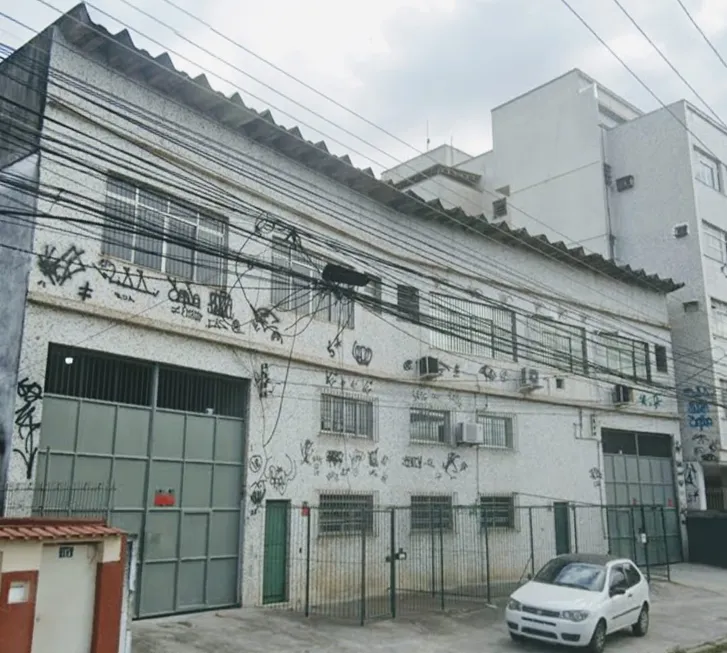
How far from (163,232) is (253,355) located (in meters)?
3.17

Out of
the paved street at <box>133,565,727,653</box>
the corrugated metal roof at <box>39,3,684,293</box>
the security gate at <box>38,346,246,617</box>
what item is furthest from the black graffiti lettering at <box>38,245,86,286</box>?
the paved street at <box>133,565,727,653</box>

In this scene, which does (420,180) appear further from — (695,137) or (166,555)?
(166,555)

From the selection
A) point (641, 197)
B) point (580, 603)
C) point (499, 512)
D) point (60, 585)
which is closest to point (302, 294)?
point (499, 512)

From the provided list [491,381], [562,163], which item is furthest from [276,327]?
[562,163]

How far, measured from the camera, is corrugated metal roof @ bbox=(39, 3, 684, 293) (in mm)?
12211

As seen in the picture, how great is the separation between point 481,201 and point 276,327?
1991 centimetres

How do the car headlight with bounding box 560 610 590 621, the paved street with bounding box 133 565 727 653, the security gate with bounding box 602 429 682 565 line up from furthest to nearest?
the security gate with bounding box 602 429 682 565 → the car headlight with bounding box 560 610 590 621 → the paved street with bounding box 133 565 727 653

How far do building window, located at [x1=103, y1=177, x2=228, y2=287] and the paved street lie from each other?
581cm

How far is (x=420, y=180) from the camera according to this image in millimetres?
32781

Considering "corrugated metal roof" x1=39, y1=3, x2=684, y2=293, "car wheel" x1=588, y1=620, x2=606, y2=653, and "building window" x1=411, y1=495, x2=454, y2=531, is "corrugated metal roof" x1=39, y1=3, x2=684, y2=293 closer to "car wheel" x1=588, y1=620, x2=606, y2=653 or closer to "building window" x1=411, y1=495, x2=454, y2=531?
"building window" x1=411, y1=495, x2=454, y2=531

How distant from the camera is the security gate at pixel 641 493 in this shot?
71.1ft

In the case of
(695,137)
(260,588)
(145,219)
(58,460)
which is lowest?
(260,588)

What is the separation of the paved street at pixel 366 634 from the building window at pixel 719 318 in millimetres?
13184

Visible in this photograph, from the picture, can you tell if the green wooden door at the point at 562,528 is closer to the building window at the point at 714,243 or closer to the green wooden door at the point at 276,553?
the green wooden door at the point at 276,553
